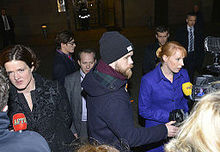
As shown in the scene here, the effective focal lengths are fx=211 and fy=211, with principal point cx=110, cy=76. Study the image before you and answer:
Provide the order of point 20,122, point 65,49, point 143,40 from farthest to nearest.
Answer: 1. point 143,40
2. point 65,49
3. point 20,122

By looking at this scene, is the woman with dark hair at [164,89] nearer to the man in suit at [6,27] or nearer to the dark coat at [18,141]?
the dark coat at [18,141]

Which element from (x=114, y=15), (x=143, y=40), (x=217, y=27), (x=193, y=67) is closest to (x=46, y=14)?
(x=114, y=15)

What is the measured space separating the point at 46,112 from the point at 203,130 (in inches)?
60.8

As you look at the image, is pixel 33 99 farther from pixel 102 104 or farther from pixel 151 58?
pixel 151 58

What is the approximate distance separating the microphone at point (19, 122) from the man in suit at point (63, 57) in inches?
52.6

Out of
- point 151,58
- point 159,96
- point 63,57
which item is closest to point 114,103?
point 159,96

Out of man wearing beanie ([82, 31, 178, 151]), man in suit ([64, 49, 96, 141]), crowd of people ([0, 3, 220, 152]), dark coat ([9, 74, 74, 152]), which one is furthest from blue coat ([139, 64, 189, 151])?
dark coat ([9, 74, 74, 152])

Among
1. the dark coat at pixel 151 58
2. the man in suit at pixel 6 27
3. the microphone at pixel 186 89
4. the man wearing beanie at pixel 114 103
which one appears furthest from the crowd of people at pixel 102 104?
the man in suit at pixel 6 27

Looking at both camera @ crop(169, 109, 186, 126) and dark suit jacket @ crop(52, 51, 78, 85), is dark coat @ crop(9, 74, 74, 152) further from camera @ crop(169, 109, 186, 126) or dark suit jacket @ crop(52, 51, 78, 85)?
camera @ crop(169, 109, 186, 126)

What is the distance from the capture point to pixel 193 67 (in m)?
4.81

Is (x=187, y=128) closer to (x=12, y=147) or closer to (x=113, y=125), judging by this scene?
(x=113, y=125)

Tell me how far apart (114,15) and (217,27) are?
758cm

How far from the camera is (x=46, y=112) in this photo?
7.03ft

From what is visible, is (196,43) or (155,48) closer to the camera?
(155,48)
